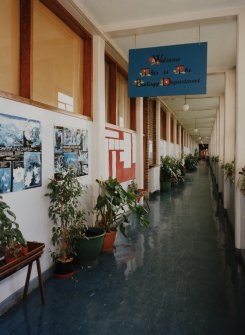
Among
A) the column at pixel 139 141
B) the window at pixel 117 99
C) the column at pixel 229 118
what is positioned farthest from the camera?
the column at pixel 139 141

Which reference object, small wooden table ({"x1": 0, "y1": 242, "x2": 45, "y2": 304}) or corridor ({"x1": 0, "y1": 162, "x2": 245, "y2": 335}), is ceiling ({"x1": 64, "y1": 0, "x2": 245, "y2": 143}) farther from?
corridor ({"x1": 0, "y1": 162, "x2": 245, "y2": 335})

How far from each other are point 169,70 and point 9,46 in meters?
2.54

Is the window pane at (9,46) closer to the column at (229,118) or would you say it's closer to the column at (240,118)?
the column at (240,118)

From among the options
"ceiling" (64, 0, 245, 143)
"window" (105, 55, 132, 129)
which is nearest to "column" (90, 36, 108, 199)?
"ceiling" (64, 0, 245, 143)

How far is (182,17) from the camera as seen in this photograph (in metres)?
4.18

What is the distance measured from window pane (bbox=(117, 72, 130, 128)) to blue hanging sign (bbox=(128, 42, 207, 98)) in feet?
5.03

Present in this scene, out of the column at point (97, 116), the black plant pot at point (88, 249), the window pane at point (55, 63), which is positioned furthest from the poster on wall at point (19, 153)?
the column at point (97, 116)

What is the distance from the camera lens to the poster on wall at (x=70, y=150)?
141 inches

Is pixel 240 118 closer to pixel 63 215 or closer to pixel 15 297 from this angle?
pixel 63 215

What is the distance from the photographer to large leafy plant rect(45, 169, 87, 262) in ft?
10.9

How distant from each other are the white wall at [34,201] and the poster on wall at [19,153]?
7 centimetres

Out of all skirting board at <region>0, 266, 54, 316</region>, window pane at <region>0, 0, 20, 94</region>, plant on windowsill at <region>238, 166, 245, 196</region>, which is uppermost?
window pane at <region>0, 0, 20, 94</region>

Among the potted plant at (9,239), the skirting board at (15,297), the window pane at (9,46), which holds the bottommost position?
the skirting board at (15,297)

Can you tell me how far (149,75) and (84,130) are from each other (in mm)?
1457
